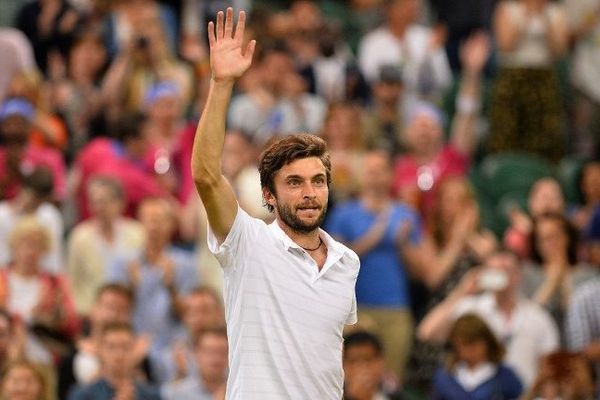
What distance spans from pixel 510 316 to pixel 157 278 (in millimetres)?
2181

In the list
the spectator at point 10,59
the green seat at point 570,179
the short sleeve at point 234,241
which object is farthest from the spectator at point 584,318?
the short sleeve at point 234,241

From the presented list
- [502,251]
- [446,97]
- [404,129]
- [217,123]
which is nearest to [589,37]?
[446,97]

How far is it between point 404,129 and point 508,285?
2900 millimetres

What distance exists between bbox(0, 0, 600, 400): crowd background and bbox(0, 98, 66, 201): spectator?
19 mm

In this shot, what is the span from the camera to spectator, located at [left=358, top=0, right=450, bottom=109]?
14.0m

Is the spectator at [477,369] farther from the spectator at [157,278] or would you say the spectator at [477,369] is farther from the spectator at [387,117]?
the spectator at [387,117]

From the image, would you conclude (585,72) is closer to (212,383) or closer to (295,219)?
(212,383)

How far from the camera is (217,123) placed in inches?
220

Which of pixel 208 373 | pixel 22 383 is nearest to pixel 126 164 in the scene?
pixel 208 373

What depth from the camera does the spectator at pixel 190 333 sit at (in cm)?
986

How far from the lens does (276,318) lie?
565 cm

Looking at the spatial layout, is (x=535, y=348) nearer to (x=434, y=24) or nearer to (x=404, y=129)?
(x=404, y=129)

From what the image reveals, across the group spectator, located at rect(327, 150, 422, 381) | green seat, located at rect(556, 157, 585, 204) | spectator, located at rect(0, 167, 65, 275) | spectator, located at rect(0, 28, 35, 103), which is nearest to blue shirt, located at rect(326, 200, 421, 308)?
spectator, located at rect(327, 150, 422, 381)

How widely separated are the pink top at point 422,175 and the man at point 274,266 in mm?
5983
